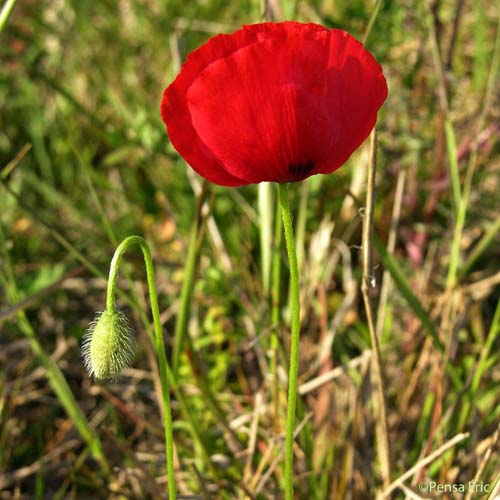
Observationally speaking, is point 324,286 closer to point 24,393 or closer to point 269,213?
point 269,213

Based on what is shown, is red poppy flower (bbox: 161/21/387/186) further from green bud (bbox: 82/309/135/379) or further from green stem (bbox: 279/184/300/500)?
green bud (bbox: 82/309/135/379)

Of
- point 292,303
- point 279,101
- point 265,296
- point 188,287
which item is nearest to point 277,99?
point 279,101

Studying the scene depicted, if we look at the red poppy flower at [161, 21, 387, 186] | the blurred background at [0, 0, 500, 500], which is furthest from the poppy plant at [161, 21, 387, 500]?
the blurred background at [0, 0, 500, 500]

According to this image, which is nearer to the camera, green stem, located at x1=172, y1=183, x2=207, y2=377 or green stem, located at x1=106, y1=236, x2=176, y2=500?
green stem, located at x1=106, y1=236, x2=176, y2=500

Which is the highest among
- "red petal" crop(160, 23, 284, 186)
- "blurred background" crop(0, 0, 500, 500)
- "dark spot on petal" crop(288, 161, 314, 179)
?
"red petal" crop(160, 23, 284, 186)

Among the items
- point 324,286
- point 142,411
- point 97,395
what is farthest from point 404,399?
point 97,395

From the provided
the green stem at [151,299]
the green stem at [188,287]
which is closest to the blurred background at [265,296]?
the green stem at [188,287]

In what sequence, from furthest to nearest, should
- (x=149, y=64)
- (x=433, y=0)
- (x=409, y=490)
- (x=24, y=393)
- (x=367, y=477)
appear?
(x=149, y=64)
(x=24, y=393)
(x=433, y=0)
(x=367, y=477)
(x=409, y=490)

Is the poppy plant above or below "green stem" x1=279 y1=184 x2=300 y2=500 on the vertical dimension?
above
